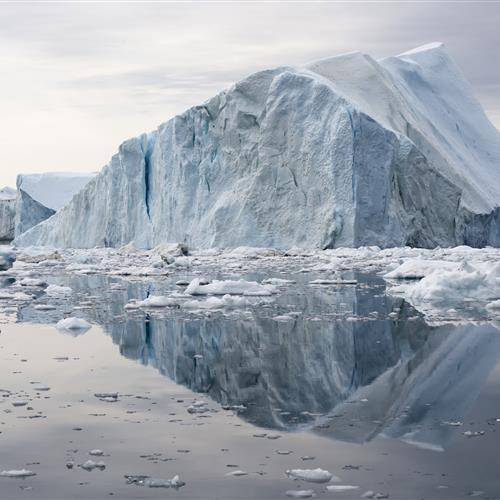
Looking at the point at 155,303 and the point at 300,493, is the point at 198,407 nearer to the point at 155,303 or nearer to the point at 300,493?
the point at 300,493

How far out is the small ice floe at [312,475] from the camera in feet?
9.75

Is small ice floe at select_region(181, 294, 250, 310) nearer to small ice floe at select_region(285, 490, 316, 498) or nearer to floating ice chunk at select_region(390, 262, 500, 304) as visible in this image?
floating ice chunk at select_region(390, 262, 500, 304)

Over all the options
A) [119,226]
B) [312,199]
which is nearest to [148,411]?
[312,199]

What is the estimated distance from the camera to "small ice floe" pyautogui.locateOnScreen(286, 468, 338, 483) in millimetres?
2973

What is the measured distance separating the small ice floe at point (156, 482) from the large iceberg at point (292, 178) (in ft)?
65.8

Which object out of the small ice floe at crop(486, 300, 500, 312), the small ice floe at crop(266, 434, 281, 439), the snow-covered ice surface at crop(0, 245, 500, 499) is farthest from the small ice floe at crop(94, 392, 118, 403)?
the small ice floe at crop(486, 300, 500, 312)

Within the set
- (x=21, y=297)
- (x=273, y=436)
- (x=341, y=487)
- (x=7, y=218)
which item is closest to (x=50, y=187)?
(x=7, y=218)

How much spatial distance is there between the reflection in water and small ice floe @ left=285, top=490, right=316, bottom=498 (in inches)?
29.7

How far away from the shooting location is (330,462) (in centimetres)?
320

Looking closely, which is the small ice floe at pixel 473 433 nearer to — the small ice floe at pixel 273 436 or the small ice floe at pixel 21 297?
the small ice floe at pixel 273 436

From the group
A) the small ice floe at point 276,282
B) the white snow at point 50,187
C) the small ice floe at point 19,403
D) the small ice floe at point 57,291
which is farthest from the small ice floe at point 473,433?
the white snow at point 50,187

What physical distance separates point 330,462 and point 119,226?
25737 mm

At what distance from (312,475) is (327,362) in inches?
95.7

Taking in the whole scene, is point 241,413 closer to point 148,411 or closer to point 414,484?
point 148,411
